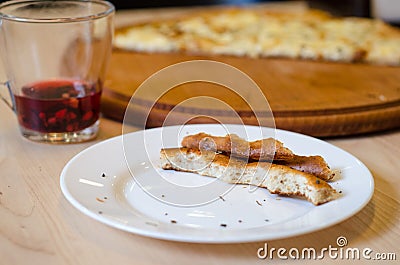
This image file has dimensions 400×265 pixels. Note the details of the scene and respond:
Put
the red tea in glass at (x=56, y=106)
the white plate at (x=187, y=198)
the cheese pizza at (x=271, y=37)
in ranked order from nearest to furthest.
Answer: the white plate at (x=187, y=198), the red tea in glass at (x=56, y=106), the cheese pizza at (x=271, y=37)

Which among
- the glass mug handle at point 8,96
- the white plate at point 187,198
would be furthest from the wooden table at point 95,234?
the glass mug handle at point 8,96

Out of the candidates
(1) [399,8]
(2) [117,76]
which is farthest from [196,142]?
(1) [399,8]

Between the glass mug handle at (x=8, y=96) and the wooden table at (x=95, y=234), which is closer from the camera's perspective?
the wooden table at (x=95, y=234)

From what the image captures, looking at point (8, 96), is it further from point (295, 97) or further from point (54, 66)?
point (295, 97)

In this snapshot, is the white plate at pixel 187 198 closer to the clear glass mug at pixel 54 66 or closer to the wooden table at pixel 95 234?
the wooden table at pixel 95 234

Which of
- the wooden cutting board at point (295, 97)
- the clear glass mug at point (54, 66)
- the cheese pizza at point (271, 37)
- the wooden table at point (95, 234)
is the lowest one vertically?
the cheese pizza at point (271, 37)

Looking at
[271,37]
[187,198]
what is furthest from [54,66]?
[271,37]

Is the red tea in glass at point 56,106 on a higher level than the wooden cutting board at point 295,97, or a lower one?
higher
